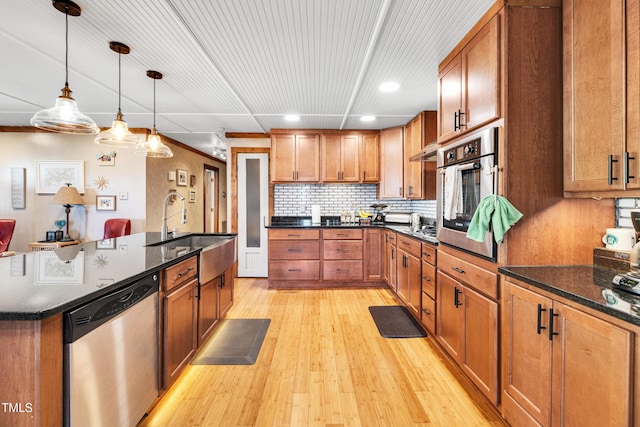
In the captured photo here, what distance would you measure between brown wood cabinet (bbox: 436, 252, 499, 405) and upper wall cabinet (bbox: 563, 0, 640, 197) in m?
0.71

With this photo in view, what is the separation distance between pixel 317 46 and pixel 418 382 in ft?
8.51

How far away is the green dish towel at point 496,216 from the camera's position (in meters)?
1.60

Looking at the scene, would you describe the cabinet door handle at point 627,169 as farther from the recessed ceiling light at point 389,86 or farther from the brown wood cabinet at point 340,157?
the brown wood cabinet at point 340,157

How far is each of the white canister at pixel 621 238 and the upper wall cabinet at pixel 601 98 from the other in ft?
0.87

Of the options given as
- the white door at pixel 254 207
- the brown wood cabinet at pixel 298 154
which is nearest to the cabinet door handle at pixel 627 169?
the brown wood cabinet at pixel 298 154

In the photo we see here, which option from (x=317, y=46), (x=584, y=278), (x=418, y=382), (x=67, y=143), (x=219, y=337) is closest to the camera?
(x=584, y=278)

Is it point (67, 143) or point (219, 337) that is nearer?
point (219, 337)

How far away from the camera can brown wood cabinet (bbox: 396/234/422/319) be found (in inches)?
117

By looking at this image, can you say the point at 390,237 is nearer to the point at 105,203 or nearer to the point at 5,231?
the point at 105,203

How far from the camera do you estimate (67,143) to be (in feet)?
16.0

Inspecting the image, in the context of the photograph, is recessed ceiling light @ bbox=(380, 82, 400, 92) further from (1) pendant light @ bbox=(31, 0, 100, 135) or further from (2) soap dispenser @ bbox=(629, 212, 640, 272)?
(1) pendant light @ bbox=(31, 0, 100, 135)

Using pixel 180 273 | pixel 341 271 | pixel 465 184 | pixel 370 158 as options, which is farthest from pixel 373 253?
pixel 180 273

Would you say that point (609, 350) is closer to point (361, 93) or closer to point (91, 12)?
point (361, 93)

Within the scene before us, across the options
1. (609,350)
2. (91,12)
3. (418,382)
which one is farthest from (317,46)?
(418,382)
